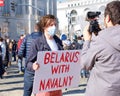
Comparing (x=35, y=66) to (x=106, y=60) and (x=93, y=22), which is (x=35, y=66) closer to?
(x=93, y=22)

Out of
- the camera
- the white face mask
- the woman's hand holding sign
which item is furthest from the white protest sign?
the camera

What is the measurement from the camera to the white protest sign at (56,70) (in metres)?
4.36

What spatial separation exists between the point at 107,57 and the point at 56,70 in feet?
5.70

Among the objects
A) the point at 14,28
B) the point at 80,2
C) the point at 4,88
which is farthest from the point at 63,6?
the point at 4,88

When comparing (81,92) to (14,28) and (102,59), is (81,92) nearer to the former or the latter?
(102,59)

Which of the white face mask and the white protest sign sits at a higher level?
the white face mask

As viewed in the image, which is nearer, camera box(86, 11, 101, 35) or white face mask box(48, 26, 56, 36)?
camera box(86, 11, 101, 35)

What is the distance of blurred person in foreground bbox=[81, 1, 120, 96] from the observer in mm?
2850

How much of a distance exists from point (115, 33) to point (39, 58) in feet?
5.33

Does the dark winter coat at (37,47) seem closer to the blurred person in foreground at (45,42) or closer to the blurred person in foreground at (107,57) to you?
the blurred person in foreground at (45,42)

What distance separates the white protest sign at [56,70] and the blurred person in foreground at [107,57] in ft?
4.80

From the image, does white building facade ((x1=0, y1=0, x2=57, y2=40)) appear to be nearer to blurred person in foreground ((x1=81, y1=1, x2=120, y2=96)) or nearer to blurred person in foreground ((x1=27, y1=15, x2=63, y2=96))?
blurred person in foreground ((x1=27, y1=15, x2=63, y2=96))

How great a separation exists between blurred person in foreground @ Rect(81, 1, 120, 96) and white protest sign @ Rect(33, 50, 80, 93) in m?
1.46

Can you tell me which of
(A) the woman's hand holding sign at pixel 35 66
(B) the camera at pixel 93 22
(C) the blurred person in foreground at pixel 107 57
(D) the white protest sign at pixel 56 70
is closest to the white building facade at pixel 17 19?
(D) the white protest sign at pixel 56 70
